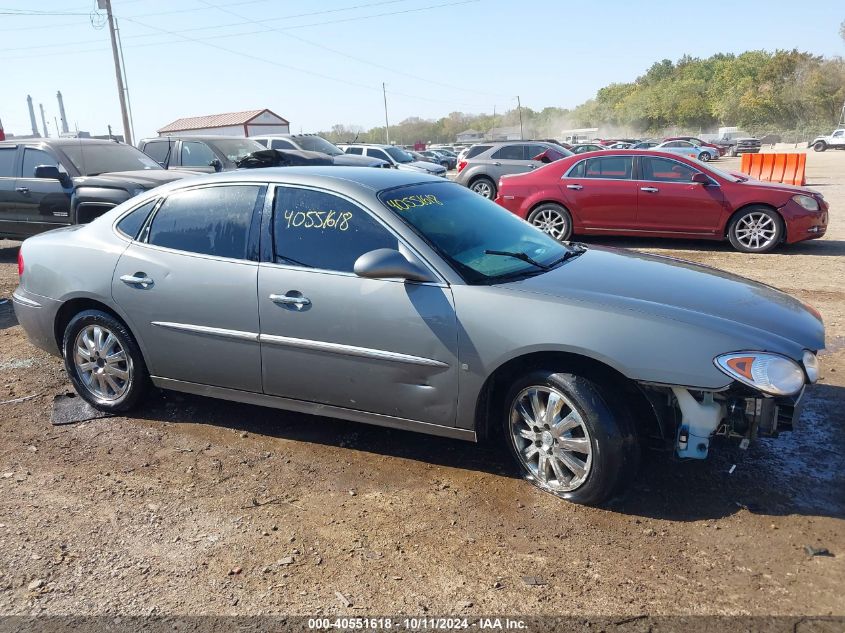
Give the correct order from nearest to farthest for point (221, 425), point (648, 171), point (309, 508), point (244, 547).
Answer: point (244, 547) < point (309, 508) < point (221, 425) < point (648, 171)

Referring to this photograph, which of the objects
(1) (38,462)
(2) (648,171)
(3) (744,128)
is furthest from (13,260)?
(3) (744,128)

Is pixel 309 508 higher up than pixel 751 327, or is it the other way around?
pixel 751 327

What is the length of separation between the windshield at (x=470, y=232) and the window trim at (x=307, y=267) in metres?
0.11

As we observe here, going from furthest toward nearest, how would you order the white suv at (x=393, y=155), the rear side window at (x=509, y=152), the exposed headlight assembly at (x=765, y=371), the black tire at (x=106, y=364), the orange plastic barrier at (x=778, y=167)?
1. the white suv at (x=393, y=155)
2. the orange plastic barrier at (x=778, y=167)
3. the rear side window at (x=509, y=152)
4. the black tire at (x=106, y=364)
5. the exposed headlight assembly at (x=765, y=371)

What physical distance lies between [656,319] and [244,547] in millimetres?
2174

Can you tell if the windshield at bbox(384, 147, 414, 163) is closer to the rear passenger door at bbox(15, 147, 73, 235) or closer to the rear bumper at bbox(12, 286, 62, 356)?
the rear passenger door at bbox(15, 147, 73, 235)

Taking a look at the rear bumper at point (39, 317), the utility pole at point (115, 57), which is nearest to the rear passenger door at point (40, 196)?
the rear bumper at point (39, 317)

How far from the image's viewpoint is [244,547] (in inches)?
121

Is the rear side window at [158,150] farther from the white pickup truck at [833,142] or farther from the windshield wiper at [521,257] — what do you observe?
the white pickup truck at [833,142]

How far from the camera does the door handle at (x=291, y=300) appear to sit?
12.1ft

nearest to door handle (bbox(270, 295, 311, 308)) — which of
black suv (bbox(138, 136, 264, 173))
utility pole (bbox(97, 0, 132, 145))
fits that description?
black suv (bbox(138, 136, 264, 173))

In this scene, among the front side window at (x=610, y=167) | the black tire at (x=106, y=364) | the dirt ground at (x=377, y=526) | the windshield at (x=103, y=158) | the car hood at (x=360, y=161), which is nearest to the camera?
the dirt ground at (x=377, y=526)

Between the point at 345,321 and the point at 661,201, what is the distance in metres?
7.49

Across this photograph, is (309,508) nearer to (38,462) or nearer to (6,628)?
(6,628)
